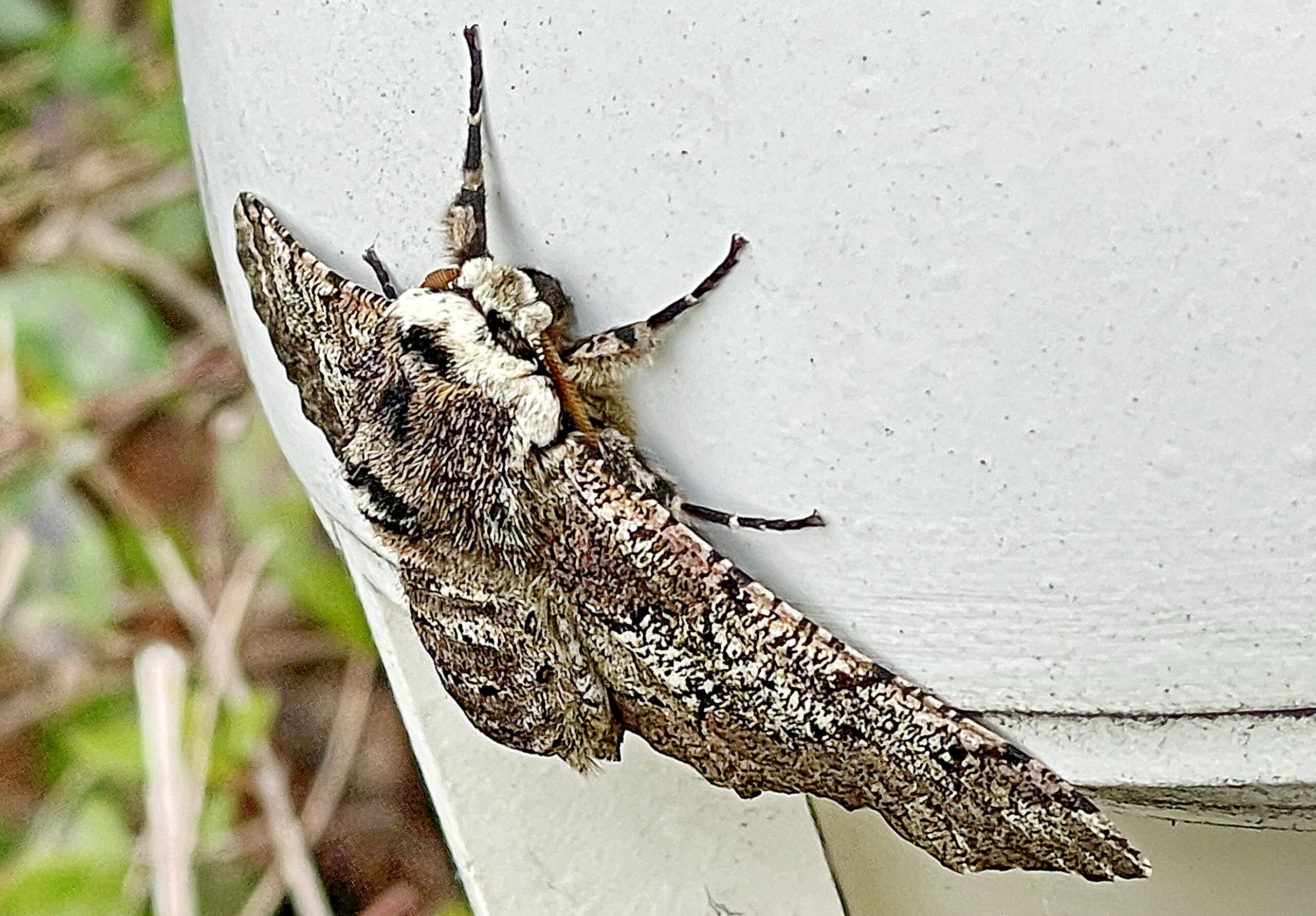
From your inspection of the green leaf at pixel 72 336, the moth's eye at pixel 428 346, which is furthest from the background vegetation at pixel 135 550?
the moth's eye at pixel 428 346

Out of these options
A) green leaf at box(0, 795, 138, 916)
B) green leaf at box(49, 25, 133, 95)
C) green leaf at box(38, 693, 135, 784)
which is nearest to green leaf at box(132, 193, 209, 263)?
green leaf at box(49, 25, 133, 95)

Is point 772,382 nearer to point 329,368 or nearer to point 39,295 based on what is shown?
point 329,368

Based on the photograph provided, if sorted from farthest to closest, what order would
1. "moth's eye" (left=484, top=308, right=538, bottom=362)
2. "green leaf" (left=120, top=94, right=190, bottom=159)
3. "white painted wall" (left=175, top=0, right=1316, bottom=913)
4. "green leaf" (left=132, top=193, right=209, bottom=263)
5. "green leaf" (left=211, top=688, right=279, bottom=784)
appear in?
"green leaf" (left=132, top=193, right=209, bottom=263) < "green leaf" (left=120, top=94, right=190, bottom=159) < "green leaf" (left=211, top=688, right=279, bottom=784) < "moth's eye" (left=484, top=308, right=538, bottom=362) < "white painted wall" (left=175, top=0, right=1316, bottom=913)

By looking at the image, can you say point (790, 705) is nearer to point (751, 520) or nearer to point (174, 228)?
point (751, 520)

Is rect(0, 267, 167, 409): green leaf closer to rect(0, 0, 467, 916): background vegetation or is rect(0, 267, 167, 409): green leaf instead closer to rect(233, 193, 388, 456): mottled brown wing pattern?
rect(0, 0, 467, 916): background vegetation

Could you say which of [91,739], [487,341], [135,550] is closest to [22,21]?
[135,550]

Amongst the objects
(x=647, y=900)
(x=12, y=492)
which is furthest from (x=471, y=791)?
(x=12, y=492)
